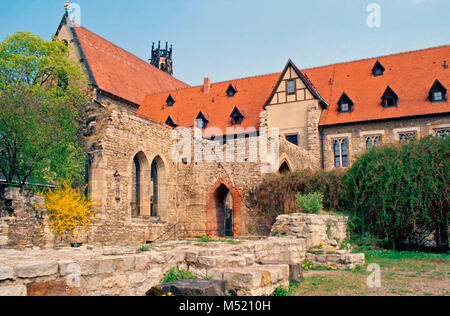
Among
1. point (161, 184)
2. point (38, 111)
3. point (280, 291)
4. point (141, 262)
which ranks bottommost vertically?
point (280, 291)

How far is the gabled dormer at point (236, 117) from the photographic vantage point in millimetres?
26750

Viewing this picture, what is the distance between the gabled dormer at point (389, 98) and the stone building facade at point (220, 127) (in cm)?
6

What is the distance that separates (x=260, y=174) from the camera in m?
19.1

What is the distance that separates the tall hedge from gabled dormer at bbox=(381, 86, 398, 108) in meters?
10.4

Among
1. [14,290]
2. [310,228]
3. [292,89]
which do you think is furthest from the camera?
[292,89]

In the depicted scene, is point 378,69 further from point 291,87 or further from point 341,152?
point 341,152

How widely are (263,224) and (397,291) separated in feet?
37.9

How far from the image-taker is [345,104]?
84.1 feet

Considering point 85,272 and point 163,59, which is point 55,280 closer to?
point 85,272

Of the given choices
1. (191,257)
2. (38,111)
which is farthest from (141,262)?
(38,111)

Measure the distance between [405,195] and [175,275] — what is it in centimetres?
1004

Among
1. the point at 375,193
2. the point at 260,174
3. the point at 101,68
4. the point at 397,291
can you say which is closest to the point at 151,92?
the point at 101,68

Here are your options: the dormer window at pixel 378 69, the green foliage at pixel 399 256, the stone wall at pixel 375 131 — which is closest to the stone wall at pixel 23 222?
the green foliage at pixel 399 256

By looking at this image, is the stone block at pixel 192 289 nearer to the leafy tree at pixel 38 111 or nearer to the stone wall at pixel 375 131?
the leafy tree at pixel 38 111
